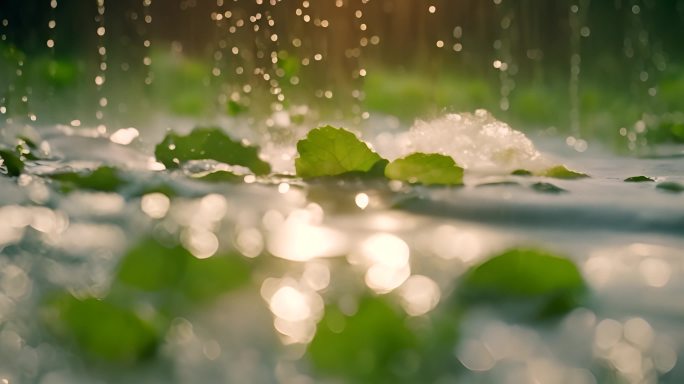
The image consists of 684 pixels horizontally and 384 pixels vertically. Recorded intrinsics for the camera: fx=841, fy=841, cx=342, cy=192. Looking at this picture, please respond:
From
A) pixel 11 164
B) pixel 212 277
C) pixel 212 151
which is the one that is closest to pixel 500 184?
pixel 212 151

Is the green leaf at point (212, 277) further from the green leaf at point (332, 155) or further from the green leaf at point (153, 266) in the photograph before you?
the green leaf at point (332, 155)

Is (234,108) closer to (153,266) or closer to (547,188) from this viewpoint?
(547,188)

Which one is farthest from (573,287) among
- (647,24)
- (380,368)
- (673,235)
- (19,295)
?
(647,24)

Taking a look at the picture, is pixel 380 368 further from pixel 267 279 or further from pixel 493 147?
pixel 493 147


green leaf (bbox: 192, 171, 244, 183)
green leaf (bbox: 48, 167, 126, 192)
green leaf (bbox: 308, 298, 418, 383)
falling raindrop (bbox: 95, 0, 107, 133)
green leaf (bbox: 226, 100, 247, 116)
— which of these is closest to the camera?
green leaf (bbox: 308, 298, 418, 383)

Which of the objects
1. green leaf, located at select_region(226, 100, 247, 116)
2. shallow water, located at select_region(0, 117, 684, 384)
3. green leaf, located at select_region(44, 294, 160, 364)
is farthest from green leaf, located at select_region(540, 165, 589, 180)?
green leaf, located at select_region(226, 100, 247, 116)

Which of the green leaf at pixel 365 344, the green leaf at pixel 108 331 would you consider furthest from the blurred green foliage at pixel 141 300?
the green leaf at pixel 365 344

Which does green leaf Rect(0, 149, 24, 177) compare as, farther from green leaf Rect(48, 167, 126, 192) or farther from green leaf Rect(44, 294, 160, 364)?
green leaf Rect(44, 294, 160, 364)
